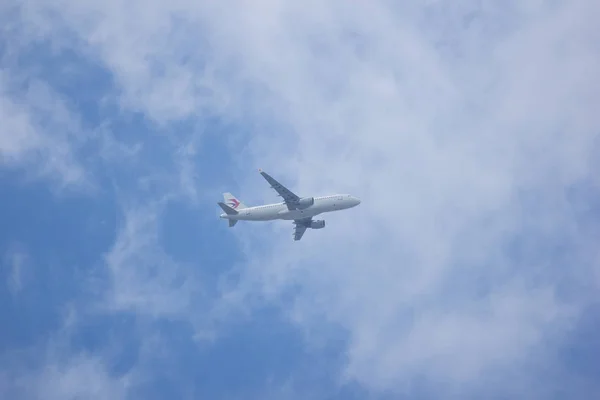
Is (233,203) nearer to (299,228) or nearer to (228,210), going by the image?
(228,210)

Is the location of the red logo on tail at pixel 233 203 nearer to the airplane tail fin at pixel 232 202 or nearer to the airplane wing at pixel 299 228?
the airplane tail fin at pixel 232 202

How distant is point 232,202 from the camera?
150000mm

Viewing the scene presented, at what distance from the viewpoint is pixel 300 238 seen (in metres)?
159

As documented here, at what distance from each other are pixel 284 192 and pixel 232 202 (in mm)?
13096

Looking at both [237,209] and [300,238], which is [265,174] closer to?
[237,209]

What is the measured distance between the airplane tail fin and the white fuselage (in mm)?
3539

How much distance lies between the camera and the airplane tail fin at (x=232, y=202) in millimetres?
149250

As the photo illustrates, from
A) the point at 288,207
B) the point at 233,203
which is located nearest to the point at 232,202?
the point at 233,203

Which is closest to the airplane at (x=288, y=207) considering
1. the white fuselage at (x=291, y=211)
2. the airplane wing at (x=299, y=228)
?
the white fuselage at (x=291, y=211)

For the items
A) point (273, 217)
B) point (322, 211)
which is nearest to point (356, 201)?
point (322, 211)

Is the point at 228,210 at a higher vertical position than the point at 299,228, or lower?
lower

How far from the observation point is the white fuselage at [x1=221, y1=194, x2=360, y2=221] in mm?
144125

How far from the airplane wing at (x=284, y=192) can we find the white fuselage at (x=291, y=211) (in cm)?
154

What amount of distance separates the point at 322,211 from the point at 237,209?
16.5m
